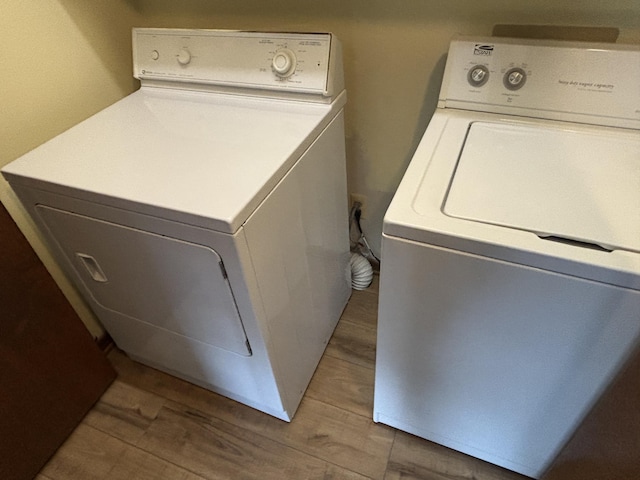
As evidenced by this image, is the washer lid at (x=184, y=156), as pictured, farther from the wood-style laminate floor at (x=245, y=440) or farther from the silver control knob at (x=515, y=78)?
the wood-style laminate floor at (x=245, y=440)

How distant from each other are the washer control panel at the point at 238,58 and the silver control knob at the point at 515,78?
1.38 ft

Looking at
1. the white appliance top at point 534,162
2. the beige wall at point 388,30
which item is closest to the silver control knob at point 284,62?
the beige wall at point 388,30

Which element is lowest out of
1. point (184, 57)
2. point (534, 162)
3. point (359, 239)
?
point (359, 239)

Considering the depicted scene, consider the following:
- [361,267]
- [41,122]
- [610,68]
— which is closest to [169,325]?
[41,122]

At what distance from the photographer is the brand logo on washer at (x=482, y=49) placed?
1050mm

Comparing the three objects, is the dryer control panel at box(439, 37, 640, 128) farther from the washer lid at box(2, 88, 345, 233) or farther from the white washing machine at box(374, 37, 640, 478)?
the washer lid at box(2, 88, 345, 233)

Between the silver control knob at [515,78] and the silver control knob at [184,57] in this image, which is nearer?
the silver control knob at [515,78]

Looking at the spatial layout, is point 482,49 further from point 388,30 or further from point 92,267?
point 92,267

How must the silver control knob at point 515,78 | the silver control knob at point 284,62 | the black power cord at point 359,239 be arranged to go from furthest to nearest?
the black power cord at point 359,239 < the silver control knob at point 284,62 < the silver control knob at point 515,78

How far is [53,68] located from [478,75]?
1152 millimetres

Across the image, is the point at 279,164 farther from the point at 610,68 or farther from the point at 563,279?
the point at 610,68

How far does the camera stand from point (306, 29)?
4.33 ft

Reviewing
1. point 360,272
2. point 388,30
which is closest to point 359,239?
point 360,272

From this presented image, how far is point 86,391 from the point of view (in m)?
1.44
